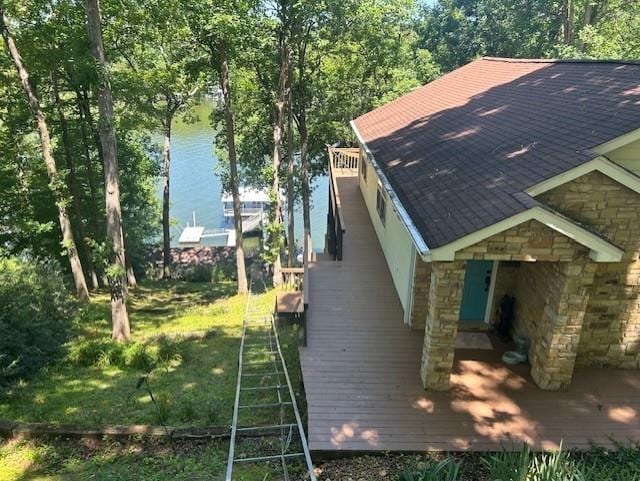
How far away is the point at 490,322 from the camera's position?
10070mm

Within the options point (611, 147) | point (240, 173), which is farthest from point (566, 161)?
point (240, 173)

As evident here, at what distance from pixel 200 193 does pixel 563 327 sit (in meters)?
51.0

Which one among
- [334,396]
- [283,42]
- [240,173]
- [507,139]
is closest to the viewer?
[334,396]

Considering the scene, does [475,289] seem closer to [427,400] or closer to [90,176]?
[427,400]

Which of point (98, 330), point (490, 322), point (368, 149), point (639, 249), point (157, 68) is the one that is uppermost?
point (157, 68)

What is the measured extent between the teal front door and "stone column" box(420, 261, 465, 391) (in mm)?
2181

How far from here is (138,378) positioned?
34.1 ft

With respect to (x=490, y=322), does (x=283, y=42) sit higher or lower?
higher

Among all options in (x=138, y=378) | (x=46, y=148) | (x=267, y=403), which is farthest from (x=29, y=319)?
(x=46, y=148)

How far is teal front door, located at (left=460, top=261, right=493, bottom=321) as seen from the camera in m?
9.80

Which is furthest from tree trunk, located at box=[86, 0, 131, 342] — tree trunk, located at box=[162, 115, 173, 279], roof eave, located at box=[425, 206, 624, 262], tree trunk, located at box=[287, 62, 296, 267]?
tree trunk, located at box=[162, 115, 173, 279]

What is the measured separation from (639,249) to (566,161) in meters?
2.24

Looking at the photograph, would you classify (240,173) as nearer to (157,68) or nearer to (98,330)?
(157,68)

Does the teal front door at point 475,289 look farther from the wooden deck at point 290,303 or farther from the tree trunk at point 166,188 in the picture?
the tree trunk at point 166,188
